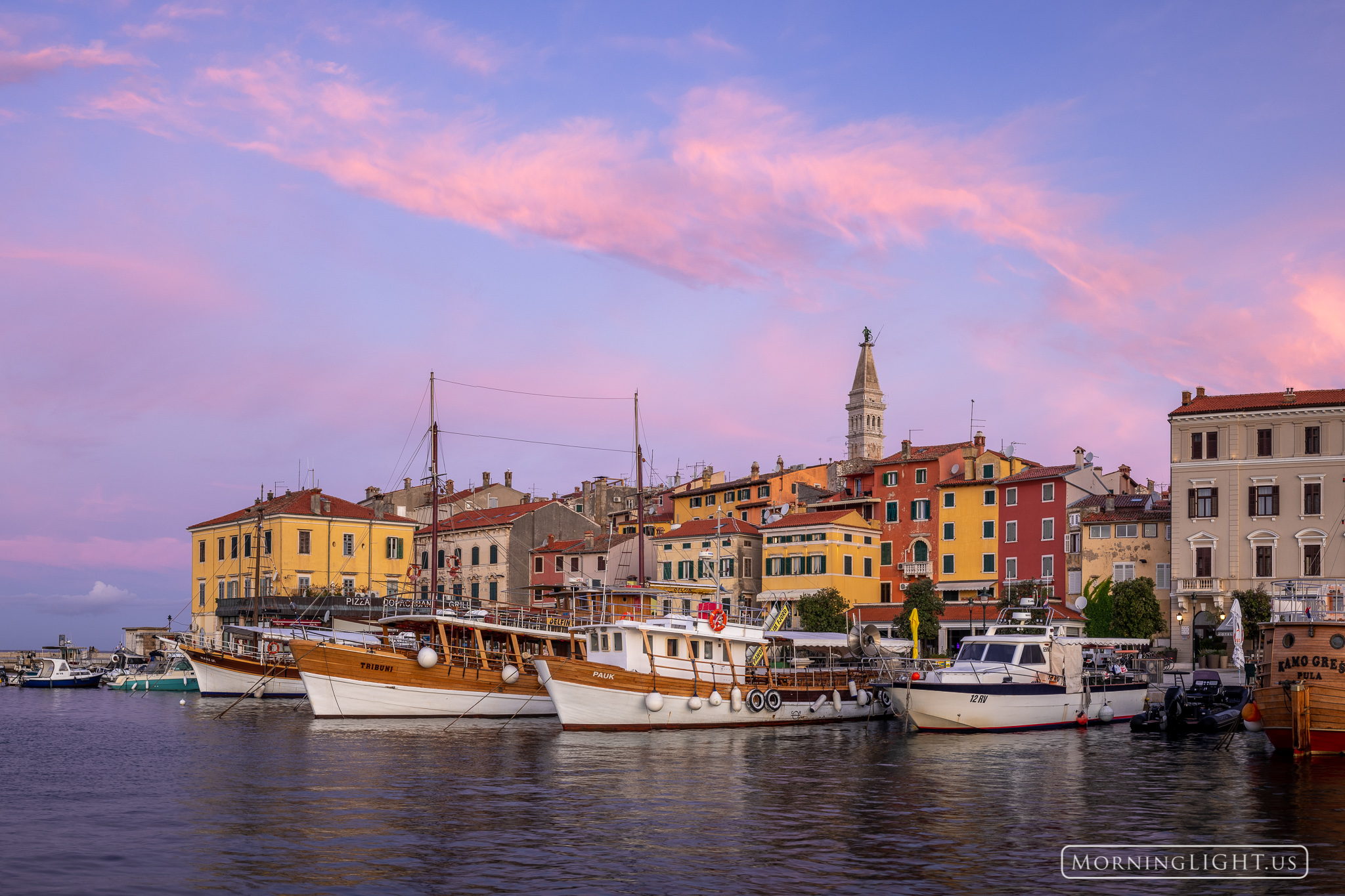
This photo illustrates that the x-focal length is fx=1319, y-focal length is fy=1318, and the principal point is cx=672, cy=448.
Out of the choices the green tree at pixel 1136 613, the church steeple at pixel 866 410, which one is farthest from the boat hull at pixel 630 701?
the church steeple at pixel 866 410

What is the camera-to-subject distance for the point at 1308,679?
31.9 m

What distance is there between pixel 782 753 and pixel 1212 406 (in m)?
46.0

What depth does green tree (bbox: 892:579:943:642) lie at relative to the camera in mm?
76625

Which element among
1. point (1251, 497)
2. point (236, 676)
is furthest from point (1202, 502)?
point (236, 676)

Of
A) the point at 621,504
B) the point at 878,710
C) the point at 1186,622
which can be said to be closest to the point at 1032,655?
the point at 878,710

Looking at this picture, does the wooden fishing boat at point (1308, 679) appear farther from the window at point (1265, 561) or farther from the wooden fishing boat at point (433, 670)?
the window at point (1265, 561)

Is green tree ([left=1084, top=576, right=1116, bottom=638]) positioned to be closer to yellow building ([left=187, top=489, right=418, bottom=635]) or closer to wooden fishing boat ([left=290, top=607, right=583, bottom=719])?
wooden fishing boat ([left=290, top=607, right=583, bottom=719])

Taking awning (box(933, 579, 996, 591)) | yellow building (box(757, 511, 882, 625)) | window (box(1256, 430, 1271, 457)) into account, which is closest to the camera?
window (box(1256, 430, 1271, 457))

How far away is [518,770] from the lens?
31.7m

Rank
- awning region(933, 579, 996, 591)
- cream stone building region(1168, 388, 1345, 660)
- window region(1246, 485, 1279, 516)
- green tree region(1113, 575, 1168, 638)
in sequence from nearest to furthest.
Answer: cream stone building region(1168, 388, 1345, 660) < window region(1246, 485, 1279, 516) < green tree region(1113, 575, 1168, 638) < awning region(933, 579, 996, 591)

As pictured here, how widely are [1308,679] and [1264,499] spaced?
138ft

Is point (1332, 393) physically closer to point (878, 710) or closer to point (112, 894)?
point (878, 710)

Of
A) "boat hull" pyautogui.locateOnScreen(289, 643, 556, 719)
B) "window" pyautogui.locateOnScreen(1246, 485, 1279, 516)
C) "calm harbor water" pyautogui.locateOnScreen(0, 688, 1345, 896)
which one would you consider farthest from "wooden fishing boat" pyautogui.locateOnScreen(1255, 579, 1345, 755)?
"window" pyautogui.locateOnScreen(1246, 485, 1279, 516)

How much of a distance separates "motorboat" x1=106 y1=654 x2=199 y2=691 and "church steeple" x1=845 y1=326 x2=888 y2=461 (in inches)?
3079
